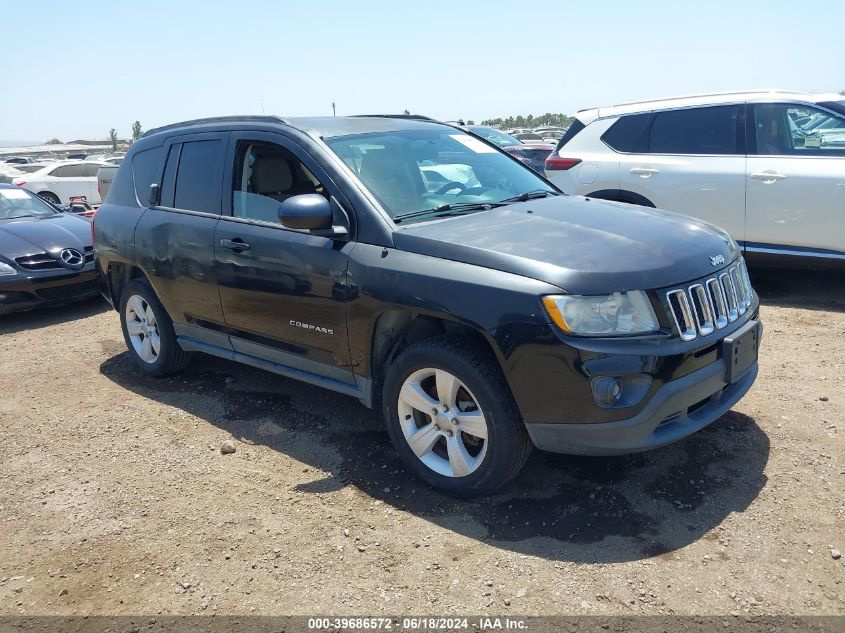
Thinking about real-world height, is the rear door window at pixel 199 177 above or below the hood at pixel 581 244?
above

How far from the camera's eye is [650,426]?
117 inches

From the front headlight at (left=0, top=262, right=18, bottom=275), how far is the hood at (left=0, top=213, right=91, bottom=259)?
4.4 inches

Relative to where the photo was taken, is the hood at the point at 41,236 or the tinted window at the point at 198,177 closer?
the tinted window at the point at 198,177

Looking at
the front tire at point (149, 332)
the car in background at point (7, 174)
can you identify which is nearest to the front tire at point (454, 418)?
the front tire at point (149, 332)

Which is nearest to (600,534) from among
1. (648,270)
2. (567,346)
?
(567,346)

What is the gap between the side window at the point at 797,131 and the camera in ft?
20.2

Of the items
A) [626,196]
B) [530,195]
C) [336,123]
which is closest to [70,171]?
[626,196]

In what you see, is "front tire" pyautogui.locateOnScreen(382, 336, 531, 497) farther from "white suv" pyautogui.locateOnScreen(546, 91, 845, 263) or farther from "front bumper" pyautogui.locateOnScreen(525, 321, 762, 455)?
"white suv" pyautogui.locateOnScreen(546, 91, 845, 263)

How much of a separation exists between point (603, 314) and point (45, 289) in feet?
21.0

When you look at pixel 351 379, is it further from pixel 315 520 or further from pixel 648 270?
pixel 648 270

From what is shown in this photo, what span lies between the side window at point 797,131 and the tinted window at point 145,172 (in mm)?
5245

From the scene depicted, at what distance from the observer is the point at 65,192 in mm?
18719

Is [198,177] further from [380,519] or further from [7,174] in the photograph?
[7,174]

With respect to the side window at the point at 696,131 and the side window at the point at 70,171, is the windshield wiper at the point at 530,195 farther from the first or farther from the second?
the side window at the point at 70,171
